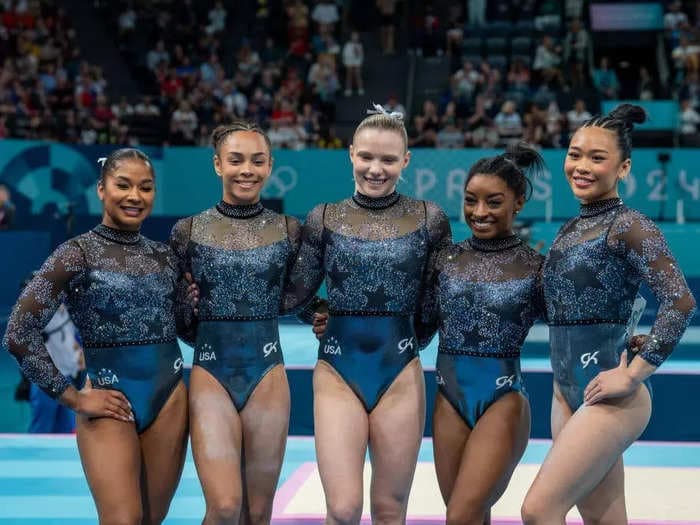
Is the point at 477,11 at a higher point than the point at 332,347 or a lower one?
higher

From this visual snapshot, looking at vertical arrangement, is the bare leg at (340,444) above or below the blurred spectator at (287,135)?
below

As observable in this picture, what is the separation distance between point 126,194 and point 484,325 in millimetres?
1330

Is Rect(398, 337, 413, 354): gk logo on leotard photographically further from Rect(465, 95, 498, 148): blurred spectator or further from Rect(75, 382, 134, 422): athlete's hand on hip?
Rect(465, 95, 498, 148): blurred spectator

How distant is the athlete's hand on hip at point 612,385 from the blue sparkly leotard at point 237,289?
1131mm

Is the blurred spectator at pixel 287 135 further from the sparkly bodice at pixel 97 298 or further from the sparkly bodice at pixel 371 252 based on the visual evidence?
the sparkly bodice at pixel 97 298

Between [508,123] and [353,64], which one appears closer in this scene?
[508,123]

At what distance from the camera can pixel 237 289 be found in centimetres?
353

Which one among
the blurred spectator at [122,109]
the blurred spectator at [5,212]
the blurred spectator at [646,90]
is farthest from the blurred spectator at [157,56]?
the blurred spectator at [646,90]

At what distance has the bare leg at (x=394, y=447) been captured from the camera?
337 cm

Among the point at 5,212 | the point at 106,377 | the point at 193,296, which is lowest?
the point at 5,212

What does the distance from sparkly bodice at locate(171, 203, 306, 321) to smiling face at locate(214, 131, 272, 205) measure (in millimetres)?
69

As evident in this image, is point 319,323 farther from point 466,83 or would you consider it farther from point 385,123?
point 466,83

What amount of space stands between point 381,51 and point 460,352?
12.3 m

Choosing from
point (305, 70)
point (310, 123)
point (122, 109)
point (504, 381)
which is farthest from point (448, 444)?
point (305, 70)
